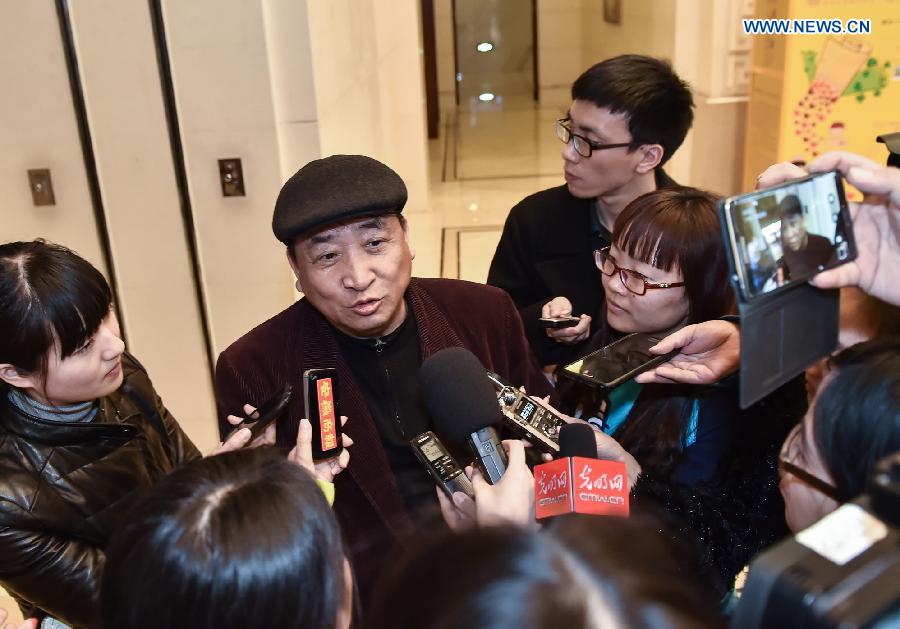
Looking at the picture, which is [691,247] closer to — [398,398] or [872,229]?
[872,229]

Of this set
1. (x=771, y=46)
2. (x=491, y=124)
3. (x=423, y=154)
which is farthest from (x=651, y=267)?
(x=491, y=124)

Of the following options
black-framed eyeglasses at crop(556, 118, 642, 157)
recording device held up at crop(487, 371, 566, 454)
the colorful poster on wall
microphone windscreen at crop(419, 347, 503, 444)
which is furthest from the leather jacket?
the colorful poster on wall

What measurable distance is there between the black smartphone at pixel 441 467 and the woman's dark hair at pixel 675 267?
44 cm

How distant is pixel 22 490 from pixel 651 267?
1.33m

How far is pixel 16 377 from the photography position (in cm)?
159

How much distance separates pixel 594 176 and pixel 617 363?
3.10 ft

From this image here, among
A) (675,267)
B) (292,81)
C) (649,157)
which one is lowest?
(675,267)

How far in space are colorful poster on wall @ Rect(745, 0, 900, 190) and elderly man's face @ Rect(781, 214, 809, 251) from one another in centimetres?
341

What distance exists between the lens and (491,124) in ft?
32.4

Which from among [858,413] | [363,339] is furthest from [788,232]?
[363,339]

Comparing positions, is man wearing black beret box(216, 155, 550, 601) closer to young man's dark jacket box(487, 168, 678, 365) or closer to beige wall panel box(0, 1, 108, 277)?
young man's dark jacket box(487, 168, 678, 365)

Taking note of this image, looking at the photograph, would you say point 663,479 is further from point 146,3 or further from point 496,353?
point 146,3

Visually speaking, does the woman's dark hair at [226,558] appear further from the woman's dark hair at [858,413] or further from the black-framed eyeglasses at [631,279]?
the black-framed eyeglasses at [631,279]

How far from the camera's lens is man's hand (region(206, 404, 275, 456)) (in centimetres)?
155
